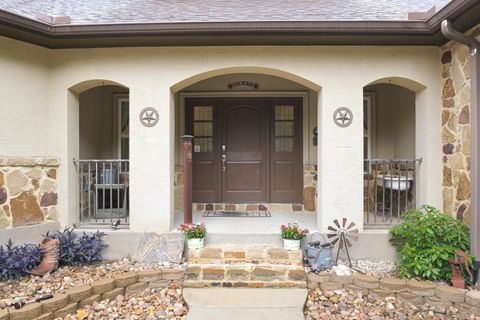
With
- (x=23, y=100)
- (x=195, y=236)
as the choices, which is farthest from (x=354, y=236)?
(x=23, y=100)

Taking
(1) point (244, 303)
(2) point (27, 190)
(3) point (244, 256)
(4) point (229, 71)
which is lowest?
(1) point (244, 303)

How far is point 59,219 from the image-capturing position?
3.87 meters

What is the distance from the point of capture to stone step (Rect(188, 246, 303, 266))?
3.36 meters

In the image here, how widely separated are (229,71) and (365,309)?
9.94ft

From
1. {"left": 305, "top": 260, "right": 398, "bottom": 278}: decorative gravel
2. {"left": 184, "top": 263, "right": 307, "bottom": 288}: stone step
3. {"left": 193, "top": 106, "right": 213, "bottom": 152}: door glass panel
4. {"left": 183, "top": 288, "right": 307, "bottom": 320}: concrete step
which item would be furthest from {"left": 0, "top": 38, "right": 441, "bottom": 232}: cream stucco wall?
{"left": 193, "top": 106, "right": 213, "bottom": 152}: door glass panel

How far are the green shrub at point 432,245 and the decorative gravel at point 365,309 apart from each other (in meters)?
Answer: 0.33

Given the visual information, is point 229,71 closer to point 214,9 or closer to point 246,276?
point 214,9

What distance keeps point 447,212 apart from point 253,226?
2.31m

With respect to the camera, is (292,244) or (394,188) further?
(394,188)

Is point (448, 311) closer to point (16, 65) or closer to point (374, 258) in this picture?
point (374, 258)

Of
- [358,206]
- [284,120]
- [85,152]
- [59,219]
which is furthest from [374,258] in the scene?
[85,152]

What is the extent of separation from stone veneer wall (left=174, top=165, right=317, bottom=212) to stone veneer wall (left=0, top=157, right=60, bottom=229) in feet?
5.85

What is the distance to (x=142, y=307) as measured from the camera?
2.92 metres

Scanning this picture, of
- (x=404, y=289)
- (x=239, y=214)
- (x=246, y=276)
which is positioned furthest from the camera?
(x=239, y=214)
